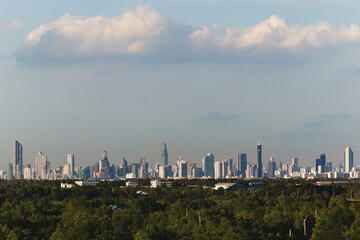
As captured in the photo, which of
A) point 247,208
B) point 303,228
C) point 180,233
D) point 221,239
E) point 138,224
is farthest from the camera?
point 247,208

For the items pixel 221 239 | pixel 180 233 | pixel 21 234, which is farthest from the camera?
pixel 21 234

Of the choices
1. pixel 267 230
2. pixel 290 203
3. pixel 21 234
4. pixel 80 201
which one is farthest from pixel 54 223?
pixel 290 203

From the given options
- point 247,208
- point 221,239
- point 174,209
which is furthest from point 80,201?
point 221,239

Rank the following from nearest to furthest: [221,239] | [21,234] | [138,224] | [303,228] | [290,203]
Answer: [221,239], [21,234], [138,224], [303,228], [290,203]

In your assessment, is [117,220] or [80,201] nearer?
[117,220]

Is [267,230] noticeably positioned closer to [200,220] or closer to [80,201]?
[200,220]

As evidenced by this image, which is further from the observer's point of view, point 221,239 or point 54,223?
point 54,223

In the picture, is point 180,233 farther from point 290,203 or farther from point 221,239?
point 290,203

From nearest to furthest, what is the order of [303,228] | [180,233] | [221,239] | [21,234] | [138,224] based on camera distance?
[221,239], [180,233], [21,234], [138,224], [303,228]
